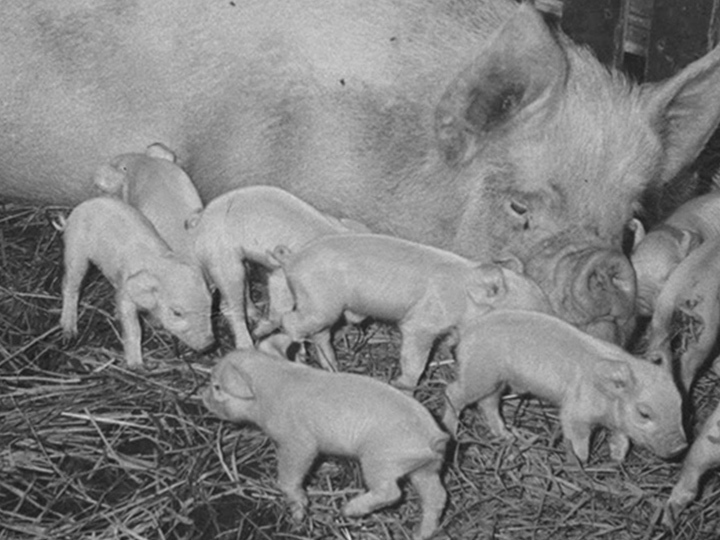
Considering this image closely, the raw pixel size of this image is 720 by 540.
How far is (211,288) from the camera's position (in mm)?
4926

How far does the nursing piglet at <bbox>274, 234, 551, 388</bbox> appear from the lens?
4426mm

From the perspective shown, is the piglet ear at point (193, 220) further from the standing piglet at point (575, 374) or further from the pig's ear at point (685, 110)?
the pig's ear at point (685, 110)

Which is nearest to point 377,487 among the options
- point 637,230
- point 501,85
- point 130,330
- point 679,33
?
point 130,330

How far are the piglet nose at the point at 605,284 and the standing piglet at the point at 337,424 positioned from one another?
3.33 feet

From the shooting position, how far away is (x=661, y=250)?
5180 mm

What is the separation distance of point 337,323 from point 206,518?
103 centimetres

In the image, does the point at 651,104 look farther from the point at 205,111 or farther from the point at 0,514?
the point at 0,514

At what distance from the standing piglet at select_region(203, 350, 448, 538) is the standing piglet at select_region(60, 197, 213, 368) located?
0.42 metres

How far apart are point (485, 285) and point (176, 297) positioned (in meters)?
0.91

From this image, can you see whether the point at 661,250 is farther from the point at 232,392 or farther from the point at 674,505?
the point at 232,392

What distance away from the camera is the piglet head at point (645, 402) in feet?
14.0

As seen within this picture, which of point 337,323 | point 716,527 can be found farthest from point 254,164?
point 716,527

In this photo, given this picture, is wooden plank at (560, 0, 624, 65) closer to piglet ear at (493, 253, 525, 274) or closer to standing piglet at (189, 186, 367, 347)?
piglet ear at (493, 253, 525, 274)

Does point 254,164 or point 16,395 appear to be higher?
point 254,164
